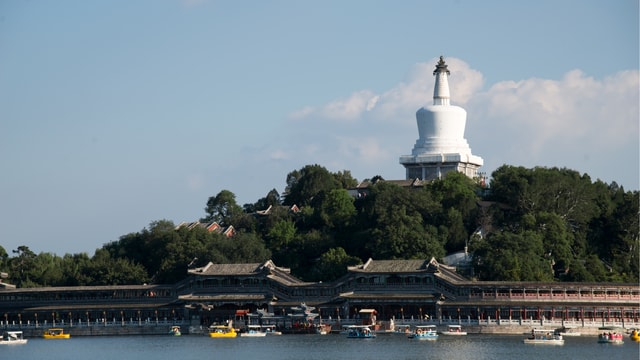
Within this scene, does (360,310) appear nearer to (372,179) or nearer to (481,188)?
(481,188)

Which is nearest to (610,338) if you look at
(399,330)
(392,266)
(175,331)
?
(399,330)

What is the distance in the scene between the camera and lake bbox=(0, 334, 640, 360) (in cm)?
7575

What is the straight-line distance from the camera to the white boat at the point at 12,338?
3723 inches

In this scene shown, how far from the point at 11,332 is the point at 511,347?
119 feet

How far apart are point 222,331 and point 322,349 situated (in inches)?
625

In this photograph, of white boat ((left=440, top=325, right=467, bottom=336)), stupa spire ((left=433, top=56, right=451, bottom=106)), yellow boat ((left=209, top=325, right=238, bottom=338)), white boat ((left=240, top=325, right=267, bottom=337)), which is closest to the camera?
white boat ((left=440, top=325, right=467, bottom=336))

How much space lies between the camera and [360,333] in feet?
289

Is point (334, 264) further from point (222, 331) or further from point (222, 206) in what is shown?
point (222, 206)

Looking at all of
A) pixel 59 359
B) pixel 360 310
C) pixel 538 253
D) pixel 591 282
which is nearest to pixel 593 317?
pixel 591 282

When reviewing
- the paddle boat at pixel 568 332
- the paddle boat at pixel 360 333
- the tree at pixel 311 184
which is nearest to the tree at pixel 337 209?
the tree at pixel 311 184

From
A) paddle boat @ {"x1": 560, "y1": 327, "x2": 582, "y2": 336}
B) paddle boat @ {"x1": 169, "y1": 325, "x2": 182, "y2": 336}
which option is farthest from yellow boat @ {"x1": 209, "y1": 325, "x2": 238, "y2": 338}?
paddle boat @ {"x1": 560, "y1": 327, "x2": 582, "y2": 336}

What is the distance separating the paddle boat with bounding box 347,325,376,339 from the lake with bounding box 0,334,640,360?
1.82 ft

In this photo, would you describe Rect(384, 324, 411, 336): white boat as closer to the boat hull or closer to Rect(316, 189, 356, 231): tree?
the boat hull

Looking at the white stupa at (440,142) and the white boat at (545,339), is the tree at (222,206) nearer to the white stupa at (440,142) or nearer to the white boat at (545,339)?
the white stupa at (440,142)
